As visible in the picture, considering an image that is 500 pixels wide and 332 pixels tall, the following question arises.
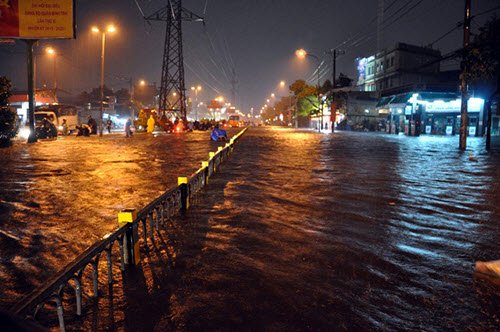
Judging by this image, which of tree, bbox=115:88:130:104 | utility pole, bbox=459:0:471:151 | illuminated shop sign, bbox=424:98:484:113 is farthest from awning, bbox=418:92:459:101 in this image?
tree, bbox=115:88:130:104

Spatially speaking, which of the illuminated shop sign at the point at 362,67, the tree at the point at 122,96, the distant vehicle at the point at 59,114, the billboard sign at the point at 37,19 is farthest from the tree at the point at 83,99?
the billboard sign at the point at 37,19

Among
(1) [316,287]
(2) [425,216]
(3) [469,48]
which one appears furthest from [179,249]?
(3) [469,48]

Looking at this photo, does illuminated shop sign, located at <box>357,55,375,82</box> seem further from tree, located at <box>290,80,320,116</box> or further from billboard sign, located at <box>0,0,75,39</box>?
billboard sign, located at <box>0,0,75,39</box>

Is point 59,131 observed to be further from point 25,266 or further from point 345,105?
point 345,105

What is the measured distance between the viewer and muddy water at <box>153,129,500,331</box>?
3.68m

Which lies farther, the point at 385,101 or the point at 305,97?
the point at 305,97

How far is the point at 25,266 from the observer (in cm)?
490

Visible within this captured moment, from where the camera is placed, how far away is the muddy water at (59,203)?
197 inches

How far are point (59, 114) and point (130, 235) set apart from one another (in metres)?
37.9

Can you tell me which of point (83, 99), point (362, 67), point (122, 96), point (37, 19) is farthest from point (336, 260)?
point (122, 96)

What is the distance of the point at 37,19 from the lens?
26.6 m

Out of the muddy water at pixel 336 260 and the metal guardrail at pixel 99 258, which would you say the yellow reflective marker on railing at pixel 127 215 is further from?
the muddy water at pixel 336 260

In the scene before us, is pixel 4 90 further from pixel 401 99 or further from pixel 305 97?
pixel 305 97

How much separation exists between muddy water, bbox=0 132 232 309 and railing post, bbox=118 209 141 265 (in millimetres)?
873
